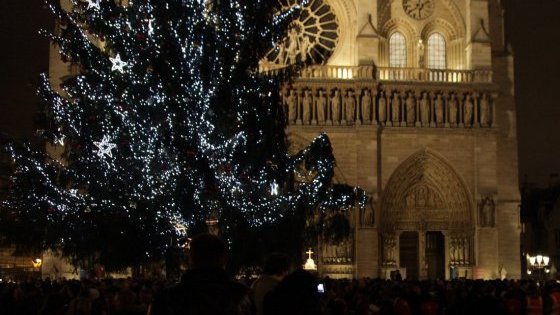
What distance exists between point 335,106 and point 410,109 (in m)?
2.60

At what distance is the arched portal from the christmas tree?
12207 millimetres

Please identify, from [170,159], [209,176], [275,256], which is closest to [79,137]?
[170,159]

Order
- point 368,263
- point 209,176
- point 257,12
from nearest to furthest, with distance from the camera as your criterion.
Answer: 1. point 209,176
2. point 257,12
3. point 368,263

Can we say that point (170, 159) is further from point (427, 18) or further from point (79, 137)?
point (427, 18)

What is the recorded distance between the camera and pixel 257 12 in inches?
724

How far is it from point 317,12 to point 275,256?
2662 cm

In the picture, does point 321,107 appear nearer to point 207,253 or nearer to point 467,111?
point 467,111

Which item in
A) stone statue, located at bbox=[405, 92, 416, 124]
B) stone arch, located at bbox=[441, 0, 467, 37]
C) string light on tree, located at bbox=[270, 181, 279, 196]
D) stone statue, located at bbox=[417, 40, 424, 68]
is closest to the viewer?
string light on tree, located at bbox=[270, 181, 279, 196]

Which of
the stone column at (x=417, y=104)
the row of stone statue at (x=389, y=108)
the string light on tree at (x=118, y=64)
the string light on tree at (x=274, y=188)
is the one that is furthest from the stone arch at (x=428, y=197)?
the string light on tree at (x=118, y=64)

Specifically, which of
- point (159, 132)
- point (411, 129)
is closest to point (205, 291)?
point (159, 132)

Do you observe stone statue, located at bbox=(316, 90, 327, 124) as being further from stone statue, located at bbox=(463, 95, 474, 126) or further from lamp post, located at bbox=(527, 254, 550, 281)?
lamp post, located at bbox=(527, 254, 550, 281)

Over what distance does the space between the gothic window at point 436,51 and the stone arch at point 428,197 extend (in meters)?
3.45

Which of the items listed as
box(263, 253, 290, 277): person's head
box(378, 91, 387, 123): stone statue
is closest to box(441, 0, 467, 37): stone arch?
box(378, 91, 387, 123): stone statue

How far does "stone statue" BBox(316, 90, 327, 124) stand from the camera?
99.5 feet
